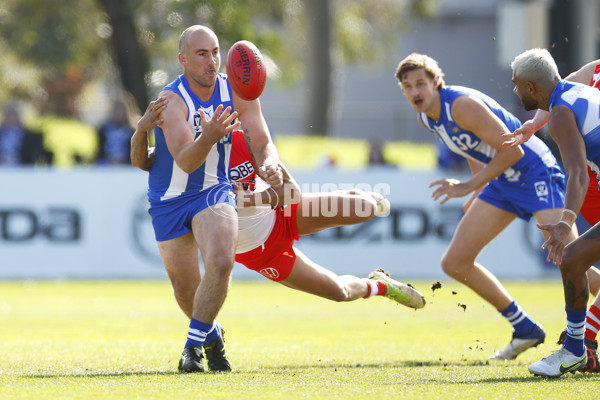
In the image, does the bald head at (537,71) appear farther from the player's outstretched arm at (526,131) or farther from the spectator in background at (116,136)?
the spectator in background at (116,136)

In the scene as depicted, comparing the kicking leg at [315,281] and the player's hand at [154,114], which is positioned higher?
the player's hand at [154,114]

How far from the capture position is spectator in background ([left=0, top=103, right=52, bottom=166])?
17.1 m

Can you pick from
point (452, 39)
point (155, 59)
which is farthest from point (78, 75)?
point (452, 39)

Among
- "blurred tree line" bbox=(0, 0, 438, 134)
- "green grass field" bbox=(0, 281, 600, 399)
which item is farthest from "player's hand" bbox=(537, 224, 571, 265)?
"blurred tree line" bbox=(0, 0, 438, 134)

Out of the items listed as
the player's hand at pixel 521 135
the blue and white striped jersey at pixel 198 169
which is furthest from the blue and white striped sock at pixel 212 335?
the player's hand at pixel 521 135

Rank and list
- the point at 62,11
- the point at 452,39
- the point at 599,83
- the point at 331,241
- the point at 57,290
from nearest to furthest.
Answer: the point at 599,83 → the point at 57,290 → the point at 331,241 → the point at 62,11 → the point at 452,39

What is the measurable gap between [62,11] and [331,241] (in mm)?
11370

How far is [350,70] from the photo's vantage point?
4341 centimetres

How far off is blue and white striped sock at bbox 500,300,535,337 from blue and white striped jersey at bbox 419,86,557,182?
109 centimetres

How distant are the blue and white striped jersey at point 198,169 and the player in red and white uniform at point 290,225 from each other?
0.42 meters

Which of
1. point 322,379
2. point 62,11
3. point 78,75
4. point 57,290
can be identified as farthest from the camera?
point 78,75

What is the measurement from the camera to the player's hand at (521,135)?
7.52 m

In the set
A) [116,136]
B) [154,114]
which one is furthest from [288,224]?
[116,136]

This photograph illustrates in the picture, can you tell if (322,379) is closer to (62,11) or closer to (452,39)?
(62,11)
